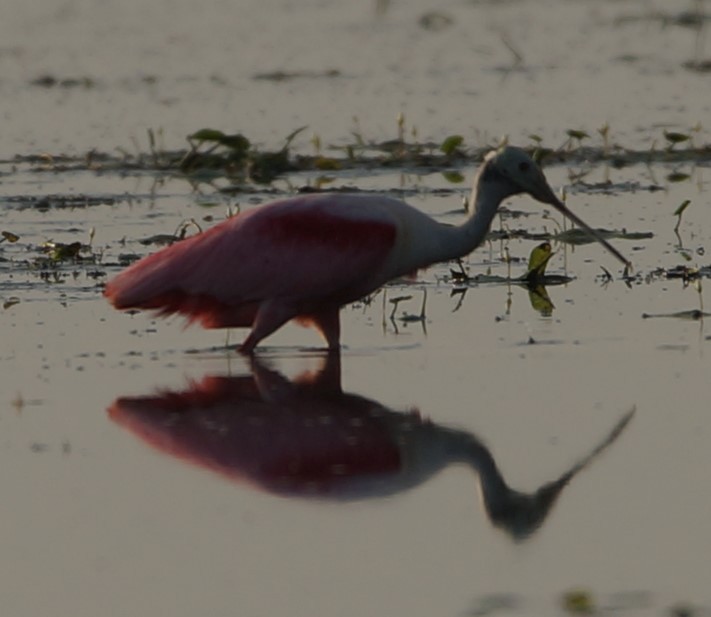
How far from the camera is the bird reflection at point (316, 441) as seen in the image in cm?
752

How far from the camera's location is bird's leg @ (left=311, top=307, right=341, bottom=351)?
32.6ft

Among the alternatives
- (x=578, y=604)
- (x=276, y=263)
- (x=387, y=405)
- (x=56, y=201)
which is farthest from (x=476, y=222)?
(x=56, y=201)

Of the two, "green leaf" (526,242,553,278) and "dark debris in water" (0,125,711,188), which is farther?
"dark debris in water" (0,125,711,188)

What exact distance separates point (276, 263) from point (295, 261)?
8 centimetres

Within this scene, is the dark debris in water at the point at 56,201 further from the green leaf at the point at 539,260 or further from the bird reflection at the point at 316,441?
the bird reflection at the point at 316,441

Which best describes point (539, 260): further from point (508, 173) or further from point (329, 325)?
point (329, 325)

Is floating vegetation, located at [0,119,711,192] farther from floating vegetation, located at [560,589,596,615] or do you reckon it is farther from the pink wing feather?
floating vegetation, located at [560,589,596,615]

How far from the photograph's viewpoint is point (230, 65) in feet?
66.6

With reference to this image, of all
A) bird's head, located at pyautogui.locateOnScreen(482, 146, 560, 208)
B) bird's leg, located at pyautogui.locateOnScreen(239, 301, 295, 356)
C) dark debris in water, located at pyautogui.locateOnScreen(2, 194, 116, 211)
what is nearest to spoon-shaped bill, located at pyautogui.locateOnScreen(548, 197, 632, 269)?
bird's head, located at pyautogui.locateOnScreen(482, 146, 560, 208)

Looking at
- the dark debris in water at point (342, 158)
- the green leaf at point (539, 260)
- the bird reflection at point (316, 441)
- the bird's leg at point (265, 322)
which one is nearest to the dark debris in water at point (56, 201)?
the dark debris in water at point (342, 158)

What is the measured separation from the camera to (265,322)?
9906 mm

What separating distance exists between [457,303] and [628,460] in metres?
3.08

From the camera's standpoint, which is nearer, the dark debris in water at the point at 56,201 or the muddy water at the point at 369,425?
the muddy water at the point at 369,425

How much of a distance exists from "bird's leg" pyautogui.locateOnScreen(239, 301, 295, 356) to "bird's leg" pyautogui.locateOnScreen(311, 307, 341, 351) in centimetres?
12
